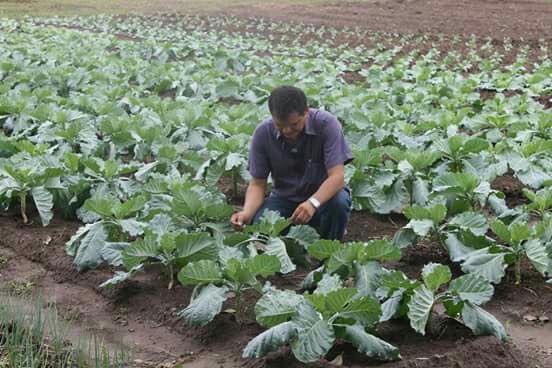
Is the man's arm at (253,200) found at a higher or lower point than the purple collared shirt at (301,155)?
lower

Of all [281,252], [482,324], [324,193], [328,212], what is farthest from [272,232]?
[482,324]

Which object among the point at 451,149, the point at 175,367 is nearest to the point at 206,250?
the point at 175,367

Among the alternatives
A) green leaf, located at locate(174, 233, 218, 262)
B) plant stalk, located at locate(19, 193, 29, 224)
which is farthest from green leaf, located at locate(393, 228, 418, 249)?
plant stalk, located at locate(19, 193, 29, 224)

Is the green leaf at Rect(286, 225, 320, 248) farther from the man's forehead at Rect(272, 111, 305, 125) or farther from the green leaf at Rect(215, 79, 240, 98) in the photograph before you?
the green leaf at Rect(215, 79, 240, 98)

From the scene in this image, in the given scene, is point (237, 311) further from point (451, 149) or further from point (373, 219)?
point (451, 149)

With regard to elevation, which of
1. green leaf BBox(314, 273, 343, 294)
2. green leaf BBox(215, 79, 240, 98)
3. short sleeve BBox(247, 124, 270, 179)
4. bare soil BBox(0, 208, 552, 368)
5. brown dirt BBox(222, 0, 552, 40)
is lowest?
brown dirt BBox(222, 0, 552, 40)

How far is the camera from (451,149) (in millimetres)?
5867

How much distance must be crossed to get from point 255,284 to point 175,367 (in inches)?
23.8

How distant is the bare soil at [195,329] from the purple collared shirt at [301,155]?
0.61 metres

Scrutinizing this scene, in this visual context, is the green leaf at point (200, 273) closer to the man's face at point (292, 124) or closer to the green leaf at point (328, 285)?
the green leaf at point (328, 285)

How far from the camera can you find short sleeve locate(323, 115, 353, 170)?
4.78 m

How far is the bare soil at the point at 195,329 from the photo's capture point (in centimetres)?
363

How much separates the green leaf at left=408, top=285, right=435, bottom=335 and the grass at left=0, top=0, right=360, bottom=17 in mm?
21938

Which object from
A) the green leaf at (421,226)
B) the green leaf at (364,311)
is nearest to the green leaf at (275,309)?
the green leaf at (364,311)
